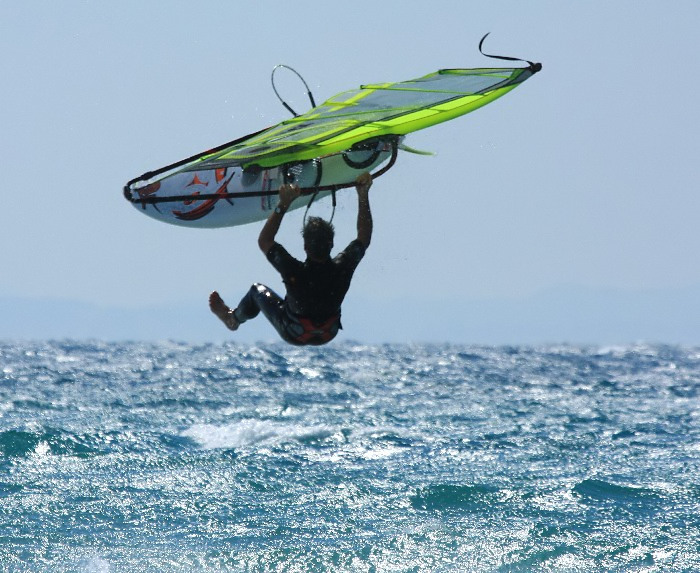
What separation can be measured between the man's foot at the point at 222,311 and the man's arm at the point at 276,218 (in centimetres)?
99

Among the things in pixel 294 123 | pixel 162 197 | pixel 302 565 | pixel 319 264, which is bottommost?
pixel 302 565

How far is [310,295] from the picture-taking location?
22.1 feet

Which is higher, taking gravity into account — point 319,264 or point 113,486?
point 319,264

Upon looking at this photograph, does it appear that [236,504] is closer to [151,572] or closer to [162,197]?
[151,572]

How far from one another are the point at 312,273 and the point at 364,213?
583 mm

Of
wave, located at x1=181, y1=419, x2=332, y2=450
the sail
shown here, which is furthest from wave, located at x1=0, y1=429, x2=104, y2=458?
the sail

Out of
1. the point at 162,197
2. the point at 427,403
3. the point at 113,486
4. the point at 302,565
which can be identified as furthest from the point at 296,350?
the point at 162,197

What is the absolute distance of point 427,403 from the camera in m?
18.4

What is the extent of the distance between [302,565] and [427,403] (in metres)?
9.00

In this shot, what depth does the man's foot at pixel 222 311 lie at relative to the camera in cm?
750

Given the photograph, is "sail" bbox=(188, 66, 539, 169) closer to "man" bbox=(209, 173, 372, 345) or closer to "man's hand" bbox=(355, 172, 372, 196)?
"man's hand" bbox=(355, 172, 372, 196)

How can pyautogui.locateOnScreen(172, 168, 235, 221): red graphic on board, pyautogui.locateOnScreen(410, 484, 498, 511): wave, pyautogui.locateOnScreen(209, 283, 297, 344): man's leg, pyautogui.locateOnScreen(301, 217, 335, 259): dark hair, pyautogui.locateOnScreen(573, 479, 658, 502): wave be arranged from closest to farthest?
pyautogui.locateOnScreen(301, 217, 335, 259): dark hair < pyautogui.locateOnScreen(209, 283, 297, 344): man's leg < pyautogui.locateOnScreen(172, 168, 235, 221): red graphic on board < pyautogui.locateOnScreen(410, 484, 498, 511): wave < pyautogui.locateOnScreen(573, 479, 658, 502): wave

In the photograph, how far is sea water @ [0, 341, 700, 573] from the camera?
985 cm

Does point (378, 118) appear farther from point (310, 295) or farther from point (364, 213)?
point (310, 295)
